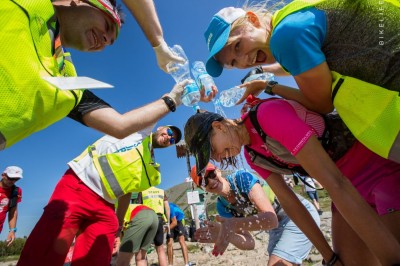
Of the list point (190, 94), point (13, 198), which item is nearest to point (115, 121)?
point (190, 94)

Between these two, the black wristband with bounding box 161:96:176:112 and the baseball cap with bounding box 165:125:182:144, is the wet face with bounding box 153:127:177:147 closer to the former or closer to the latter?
the baseball cap with bounding box 165:125:182:144

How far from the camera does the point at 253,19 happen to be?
2.36m

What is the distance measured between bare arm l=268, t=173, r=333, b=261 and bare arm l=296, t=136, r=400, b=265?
83cm

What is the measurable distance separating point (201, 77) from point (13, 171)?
22.2 ft

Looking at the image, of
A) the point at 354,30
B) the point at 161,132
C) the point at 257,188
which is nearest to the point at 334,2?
the point at 354,30

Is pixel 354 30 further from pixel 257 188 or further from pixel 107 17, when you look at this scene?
pixel 257 188

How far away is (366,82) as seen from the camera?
1.52 meters

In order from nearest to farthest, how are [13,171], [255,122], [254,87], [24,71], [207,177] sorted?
[24,71], [255,122], [254,87], [207,177], [13,171]

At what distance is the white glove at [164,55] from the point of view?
3.09 metres

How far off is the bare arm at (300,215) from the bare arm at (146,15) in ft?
5.25

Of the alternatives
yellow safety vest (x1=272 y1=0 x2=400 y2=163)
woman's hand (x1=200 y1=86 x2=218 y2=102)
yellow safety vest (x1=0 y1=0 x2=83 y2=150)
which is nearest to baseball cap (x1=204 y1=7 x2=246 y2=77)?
woman's hand (x1=200 y1=86 x2=218 y2=102)

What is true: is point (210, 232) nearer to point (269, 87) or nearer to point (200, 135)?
point (200, 135)

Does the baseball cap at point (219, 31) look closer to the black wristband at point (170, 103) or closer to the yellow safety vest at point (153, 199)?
the black wristband at point (170, 103)

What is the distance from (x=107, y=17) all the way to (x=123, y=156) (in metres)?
2.16
